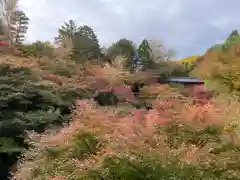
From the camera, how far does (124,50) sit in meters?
24.0

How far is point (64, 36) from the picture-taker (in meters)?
21.7

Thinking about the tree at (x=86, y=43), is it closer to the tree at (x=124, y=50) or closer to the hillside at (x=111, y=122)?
the tree at (x=124, y=50)

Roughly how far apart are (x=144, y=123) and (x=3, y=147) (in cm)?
670

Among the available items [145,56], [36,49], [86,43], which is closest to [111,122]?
[36,49]

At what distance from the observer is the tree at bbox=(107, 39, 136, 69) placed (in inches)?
916

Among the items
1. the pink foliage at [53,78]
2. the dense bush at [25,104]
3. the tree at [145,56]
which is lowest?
the dense bush at [25,104]

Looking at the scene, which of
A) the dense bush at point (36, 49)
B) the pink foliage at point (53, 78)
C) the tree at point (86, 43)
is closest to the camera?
the pink foliage at point (53, 78)

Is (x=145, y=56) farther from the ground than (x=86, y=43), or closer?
closer

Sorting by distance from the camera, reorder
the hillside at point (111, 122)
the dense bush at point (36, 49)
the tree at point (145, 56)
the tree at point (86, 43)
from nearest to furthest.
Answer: the hillside at point (111, 122) < the dense bush at point (36, 49) < the tree at point (86, 43) < the tree at point (145, 56)

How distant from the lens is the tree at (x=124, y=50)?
23266mm

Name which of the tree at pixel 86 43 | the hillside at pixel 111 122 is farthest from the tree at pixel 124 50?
the hillside at pixel 111 122

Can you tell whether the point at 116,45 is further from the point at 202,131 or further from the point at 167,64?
the point at 202,131

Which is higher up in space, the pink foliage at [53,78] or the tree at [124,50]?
the tree at [124,50]

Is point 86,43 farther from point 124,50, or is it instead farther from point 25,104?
point 25,104
